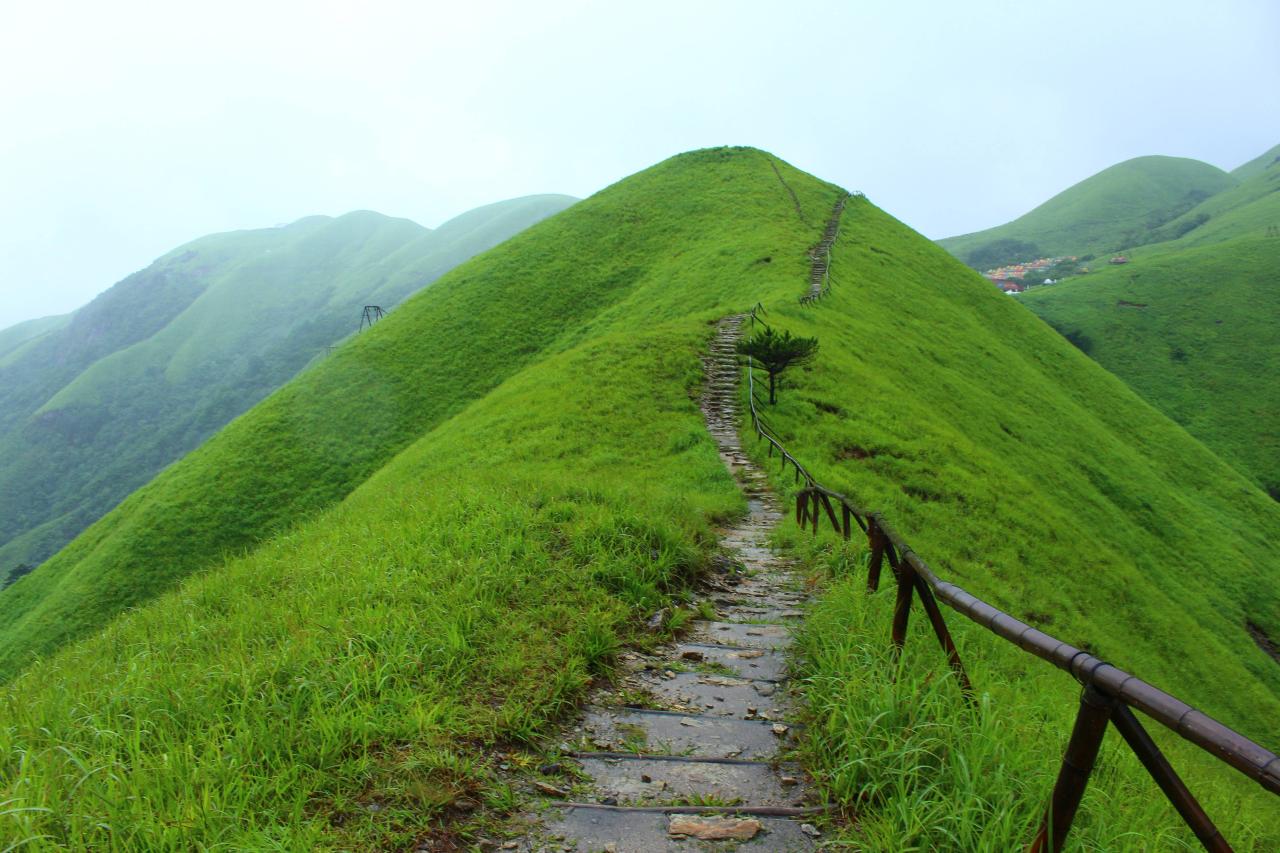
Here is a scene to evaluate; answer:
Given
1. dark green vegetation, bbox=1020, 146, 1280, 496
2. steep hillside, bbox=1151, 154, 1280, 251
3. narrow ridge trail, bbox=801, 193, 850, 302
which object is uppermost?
steep hillside, bbox=1151, 154, 1280, 251

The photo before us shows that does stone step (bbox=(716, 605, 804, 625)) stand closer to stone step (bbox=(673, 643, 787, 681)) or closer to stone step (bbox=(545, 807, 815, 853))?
stone step (bbox=(673, 643, 787, 681))

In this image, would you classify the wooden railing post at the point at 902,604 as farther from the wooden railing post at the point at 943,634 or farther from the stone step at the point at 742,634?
the stone step at the point at 742,634

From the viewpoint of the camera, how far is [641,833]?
11.6ft

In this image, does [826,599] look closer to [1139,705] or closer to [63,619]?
[1139,705]

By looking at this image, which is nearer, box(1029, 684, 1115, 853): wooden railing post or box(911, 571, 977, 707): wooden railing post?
box(1029, 684, 1115, 853): wooden railing post

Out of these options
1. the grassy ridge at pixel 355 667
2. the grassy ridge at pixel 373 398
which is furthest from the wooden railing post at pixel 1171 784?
the grassy ridge at pixel 373 398

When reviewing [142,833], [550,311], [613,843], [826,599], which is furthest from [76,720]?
[550,311]

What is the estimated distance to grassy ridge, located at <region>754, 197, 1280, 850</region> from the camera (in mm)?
3504

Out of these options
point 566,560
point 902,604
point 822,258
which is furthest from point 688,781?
point 822,258

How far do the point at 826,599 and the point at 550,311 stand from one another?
129 feet

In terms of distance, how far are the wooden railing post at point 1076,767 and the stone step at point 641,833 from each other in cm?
120

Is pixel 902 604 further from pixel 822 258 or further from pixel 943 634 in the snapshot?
pixel 822 258

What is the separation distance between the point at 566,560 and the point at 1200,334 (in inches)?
3844

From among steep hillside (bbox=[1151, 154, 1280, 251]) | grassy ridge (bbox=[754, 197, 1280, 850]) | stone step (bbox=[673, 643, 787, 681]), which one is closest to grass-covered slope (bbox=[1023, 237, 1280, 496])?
grassy ridge (bbox=[754, 197, 1280, 850])
